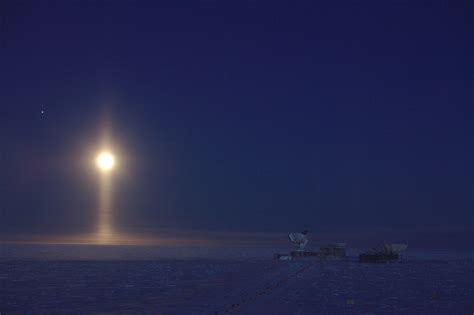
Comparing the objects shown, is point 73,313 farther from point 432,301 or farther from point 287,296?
point 432,301

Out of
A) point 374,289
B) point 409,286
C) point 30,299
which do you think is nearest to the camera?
point 30,299

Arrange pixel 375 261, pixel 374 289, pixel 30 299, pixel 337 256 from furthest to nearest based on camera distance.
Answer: pixel 337 256 < pixel 375 261 < pixel 374 289 < pixel 30 299

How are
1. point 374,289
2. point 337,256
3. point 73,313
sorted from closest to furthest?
point 73,313, point 374,289, point 337,256

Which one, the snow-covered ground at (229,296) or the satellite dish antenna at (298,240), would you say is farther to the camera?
the satellite dish antenna at (298,240)

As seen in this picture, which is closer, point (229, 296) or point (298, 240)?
point (229, 296)

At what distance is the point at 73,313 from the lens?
1103 inches

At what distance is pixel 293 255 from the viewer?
116 m

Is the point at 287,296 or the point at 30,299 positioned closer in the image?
the point at 30,299

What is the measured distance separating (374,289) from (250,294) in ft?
33.3

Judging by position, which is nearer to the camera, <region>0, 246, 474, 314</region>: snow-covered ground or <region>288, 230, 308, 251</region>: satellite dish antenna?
<region>0, 246, 474, 314</region>: snow-covered ground

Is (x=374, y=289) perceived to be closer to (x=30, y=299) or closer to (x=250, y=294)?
(x=250, y=294)

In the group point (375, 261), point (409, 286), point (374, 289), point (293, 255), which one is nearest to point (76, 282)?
point (374, 289)

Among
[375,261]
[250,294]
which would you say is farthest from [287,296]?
[375,261]

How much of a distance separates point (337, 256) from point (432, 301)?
8136 cm
